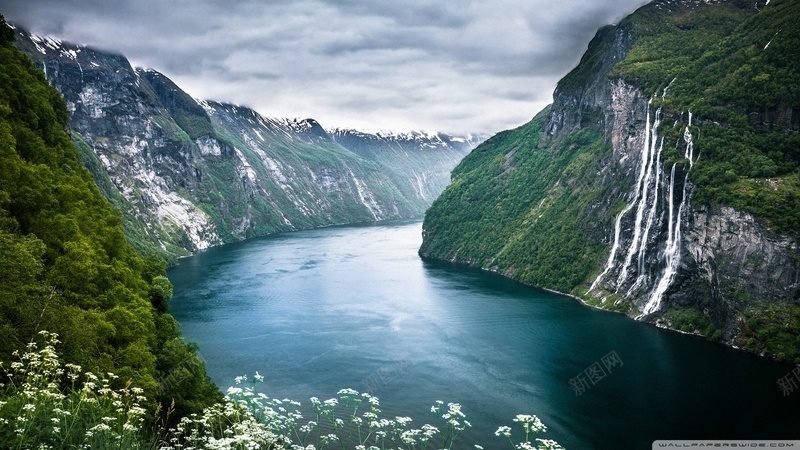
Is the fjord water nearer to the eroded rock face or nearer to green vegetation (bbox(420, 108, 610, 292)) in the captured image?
the eroded rock face

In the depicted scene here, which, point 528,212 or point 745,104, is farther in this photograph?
point 528,212

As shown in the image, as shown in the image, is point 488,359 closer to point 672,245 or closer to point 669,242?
point 672,245

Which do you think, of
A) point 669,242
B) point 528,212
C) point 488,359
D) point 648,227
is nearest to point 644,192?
point 648,227

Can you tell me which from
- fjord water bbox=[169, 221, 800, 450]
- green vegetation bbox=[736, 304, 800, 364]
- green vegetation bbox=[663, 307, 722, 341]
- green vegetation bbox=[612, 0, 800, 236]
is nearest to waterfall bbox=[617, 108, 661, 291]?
green vegetation bbox=[612, 0, 800, 236]

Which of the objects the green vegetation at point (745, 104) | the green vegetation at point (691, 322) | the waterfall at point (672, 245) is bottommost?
the green vegetation at point (691, 322)

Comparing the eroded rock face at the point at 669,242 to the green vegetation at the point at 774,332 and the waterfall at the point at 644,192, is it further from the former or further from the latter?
the green vegetation at the point at 774,332

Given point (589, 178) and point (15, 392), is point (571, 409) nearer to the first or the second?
point (15, 392)

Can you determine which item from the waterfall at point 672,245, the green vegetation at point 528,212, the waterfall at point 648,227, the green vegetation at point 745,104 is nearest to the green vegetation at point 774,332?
the green vegetation at point 745,104
